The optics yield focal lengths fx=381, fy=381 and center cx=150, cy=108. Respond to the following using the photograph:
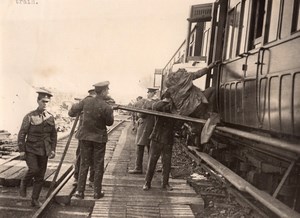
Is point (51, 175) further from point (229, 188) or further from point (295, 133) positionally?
point (295, 133)

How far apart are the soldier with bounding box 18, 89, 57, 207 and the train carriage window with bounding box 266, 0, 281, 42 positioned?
3.09 metres

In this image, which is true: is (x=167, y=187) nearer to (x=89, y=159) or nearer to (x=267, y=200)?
(x=89, y=159)

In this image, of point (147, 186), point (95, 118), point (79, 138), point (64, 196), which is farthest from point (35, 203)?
point (147, 186)

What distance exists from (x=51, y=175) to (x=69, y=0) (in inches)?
116

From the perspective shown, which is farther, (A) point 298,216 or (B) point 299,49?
(B) point 299,49

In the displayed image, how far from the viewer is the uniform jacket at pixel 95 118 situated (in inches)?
219

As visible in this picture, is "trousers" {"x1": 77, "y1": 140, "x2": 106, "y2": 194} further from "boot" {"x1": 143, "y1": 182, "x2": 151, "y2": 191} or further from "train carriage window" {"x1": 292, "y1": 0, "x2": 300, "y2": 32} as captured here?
"train carriage window" {"x1": 292, "y1": 0, "x2": 300, "y2": 32}

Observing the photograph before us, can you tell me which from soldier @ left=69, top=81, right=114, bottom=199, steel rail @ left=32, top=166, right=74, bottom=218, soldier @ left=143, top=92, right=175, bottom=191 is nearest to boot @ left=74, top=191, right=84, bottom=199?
soldier @ left=69, top=81, right=114, bottom=199

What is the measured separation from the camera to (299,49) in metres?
3.64

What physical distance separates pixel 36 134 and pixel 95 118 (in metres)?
0.86

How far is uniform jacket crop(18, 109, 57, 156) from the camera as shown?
5.34 metres

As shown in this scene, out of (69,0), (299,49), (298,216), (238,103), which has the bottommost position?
(298,216)

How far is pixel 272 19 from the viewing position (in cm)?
454

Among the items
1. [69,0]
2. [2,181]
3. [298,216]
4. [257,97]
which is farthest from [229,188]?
[69,0]
